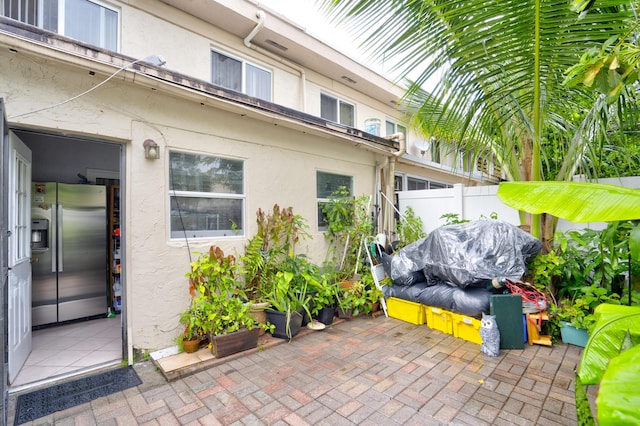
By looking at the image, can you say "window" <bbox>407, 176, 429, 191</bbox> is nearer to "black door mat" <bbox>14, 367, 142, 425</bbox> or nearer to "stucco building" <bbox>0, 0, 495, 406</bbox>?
"stucco building" <bbox>0, 0, 495, 406</bbox>

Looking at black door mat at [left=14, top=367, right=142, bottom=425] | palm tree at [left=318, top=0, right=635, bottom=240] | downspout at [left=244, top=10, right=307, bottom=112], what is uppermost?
downspout at [left=244, top=10, right=307, bottom=112]

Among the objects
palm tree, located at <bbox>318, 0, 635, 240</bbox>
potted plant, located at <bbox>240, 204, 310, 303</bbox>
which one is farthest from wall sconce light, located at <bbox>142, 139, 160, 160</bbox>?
palm tree, located at <bbox>318, 0, 635, 240</bbox>

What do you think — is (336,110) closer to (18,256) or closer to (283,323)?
(283,323)

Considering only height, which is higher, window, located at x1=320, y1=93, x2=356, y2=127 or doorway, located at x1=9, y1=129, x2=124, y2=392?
window, located at x1=320, y1=93, x2=356, y2=127

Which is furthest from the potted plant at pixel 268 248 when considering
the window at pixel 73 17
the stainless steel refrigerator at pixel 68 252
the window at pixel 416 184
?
the window at pixel 416 184

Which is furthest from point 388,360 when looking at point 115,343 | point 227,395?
point 115,343

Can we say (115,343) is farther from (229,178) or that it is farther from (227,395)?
(229,178)

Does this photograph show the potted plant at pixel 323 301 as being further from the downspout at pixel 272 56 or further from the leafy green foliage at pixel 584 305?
the downspout at pixel 272 56

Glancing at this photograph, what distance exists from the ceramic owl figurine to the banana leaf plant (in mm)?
2631

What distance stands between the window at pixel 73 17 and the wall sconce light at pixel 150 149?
7.09 ft

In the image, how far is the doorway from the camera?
11.3 ft

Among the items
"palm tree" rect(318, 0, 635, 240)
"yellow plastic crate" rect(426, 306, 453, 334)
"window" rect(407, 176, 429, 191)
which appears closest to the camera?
"palm tree" rect(318, 0, 635, 240)

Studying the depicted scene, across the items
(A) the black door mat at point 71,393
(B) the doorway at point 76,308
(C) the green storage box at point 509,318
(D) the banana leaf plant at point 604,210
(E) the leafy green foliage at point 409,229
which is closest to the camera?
(D) the banana leaf plant at point 604,210

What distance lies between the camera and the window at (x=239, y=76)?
5727 mm
